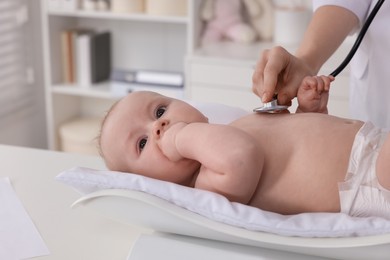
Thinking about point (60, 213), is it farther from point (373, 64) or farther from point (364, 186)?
point (373, 64)

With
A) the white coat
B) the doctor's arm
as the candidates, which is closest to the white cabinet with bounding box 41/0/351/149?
the white coat

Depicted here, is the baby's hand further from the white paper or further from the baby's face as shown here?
the white paper

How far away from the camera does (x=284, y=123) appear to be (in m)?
1.06

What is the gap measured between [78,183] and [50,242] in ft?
0.37

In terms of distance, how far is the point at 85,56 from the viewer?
2938mm

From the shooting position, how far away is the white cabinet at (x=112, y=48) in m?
2.97

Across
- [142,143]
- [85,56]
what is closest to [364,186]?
[142,143]

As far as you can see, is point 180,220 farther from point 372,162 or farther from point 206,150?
point 372,162

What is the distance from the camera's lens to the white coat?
1.36 m

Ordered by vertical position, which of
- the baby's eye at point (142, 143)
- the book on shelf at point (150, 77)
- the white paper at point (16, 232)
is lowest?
the book on shelf at point (150, 77)

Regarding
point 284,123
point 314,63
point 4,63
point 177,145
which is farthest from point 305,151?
point 4,63

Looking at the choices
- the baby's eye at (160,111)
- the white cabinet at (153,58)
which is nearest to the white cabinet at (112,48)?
the white cabinet at (153,58)

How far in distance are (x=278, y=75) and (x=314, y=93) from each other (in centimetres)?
7

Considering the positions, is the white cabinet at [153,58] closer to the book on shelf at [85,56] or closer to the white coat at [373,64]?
the book on shelf at [85,56]
